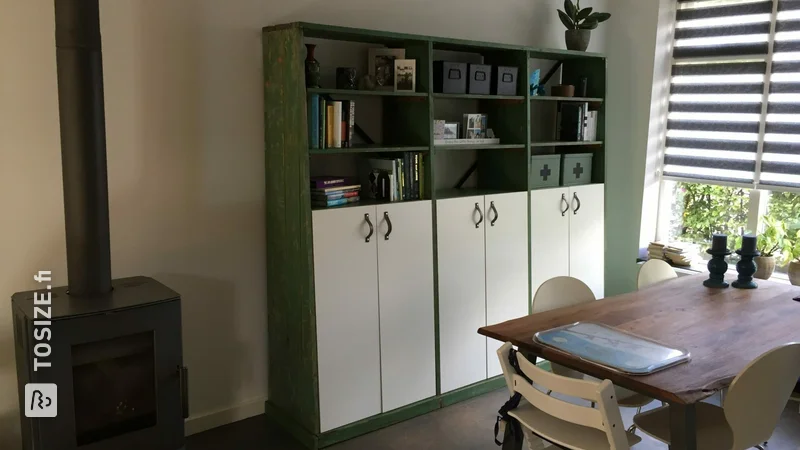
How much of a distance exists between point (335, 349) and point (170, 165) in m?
1.19

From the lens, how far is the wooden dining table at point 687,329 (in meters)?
2.15

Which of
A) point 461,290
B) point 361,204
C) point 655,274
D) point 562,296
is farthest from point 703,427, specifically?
point 361,204

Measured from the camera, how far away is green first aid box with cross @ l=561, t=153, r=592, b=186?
4332 millimetres

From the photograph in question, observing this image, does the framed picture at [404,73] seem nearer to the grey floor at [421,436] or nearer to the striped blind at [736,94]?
the grey floor at [421,436]

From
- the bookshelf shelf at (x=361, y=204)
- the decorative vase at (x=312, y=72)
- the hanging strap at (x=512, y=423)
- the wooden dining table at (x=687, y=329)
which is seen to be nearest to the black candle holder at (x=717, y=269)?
the wooden dining table at (x=687, y=329)

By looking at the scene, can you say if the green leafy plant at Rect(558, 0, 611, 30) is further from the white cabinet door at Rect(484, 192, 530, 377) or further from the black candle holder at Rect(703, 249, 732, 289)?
the black candle holder at Rect(703, 249, 732, 289)

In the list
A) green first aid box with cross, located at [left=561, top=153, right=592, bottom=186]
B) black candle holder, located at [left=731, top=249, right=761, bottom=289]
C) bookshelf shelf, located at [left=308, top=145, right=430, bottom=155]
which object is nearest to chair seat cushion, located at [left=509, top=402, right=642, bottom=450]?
black candle holder, located at [left=731, top=249, right=761, bottom=289]

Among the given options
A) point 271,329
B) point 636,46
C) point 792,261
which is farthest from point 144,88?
point 792,261

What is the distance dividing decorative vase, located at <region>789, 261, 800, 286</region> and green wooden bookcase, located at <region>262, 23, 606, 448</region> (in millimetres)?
1601

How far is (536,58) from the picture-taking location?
4434 mm

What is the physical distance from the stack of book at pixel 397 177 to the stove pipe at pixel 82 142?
53.1 inches

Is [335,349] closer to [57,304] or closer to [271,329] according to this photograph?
[271,329]

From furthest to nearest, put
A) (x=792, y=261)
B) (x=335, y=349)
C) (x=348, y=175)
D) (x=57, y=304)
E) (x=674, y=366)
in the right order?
(x=792, y=261)
(x=348, y=175)
(x=335, y=349)
(x=57, y=304)
(x=674, y=366)

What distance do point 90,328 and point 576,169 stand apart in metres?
3.11
